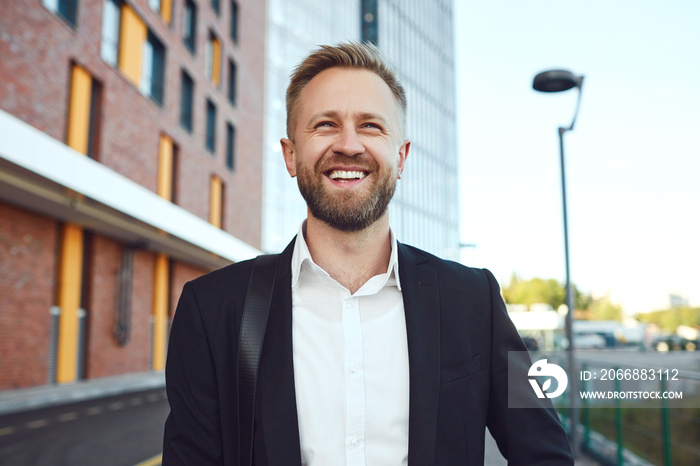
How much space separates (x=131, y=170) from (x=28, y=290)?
17.3ft

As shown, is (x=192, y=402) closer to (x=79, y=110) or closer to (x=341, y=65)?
(x=341, y=65)

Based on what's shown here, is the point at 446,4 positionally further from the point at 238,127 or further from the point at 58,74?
the point at 58,74

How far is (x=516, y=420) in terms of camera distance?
5.90 ft

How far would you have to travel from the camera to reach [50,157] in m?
11.5

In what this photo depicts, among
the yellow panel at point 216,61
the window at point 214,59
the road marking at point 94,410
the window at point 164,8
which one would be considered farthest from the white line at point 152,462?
the yellow panel at point 216,61

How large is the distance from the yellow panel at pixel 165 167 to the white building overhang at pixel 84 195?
1902 millimetres

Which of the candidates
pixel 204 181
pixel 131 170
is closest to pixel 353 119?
pixel 131 170

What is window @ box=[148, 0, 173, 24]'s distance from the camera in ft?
66.5

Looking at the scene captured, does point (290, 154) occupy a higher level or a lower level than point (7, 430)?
higher

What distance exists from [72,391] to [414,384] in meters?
13.6

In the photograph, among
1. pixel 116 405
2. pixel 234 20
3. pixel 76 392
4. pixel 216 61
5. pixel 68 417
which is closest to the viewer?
pixel 68 417

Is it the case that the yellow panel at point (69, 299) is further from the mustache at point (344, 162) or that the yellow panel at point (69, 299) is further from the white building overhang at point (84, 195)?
the mustache at point (344, 162)

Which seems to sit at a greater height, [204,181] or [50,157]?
[204,181]

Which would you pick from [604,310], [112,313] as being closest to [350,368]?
[112,313]
